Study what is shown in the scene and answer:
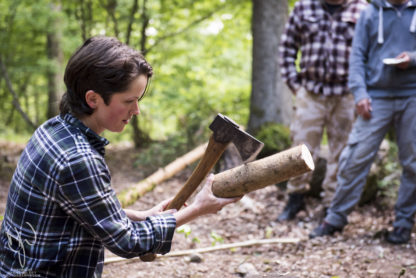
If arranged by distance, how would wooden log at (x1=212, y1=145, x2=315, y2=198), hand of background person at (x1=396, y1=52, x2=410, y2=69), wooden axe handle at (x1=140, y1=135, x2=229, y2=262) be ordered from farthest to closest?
hand of background person at (x1=396, y1=52, x2=410, y2=69) < wooden axe handle at (x1=140, y1=135, x2=229, y2=262) < wooden log at (x1=212, y1=145, x2=315, y2=198)

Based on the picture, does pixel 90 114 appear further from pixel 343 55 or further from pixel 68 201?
pixel 343 55

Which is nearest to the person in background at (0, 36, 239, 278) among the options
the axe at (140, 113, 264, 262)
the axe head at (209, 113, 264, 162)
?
the axe at (140, 113, 264, 262)

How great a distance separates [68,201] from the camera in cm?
169

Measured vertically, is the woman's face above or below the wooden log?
above

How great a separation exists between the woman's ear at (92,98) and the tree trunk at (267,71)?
4779mm

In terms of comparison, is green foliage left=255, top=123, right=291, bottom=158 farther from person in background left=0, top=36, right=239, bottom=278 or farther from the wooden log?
person in background left=0, top=36, right=239, bottom=278

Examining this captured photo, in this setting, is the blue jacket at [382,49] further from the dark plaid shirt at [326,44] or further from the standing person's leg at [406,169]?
the dark plaid shirt at [326,44]

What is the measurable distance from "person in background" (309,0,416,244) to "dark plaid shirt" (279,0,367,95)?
39 cm

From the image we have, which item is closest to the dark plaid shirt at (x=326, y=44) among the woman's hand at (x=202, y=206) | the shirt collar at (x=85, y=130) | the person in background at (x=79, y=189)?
the woman's hand at (x=202, y=206)

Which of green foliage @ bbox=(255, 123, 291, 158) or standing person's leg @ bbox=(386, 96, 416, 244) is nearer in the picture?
standing person's leg @ bbox=(386, 96, 416, 244)

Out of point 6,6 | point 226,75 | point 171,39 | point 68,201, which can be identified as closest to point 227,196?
point 68,201

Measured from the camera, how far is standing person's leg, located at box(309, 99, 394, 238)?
3.77 metres

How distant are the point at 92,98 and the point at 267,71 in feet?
16.2

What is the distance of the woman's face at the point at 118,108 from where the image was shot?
5.94 ft
